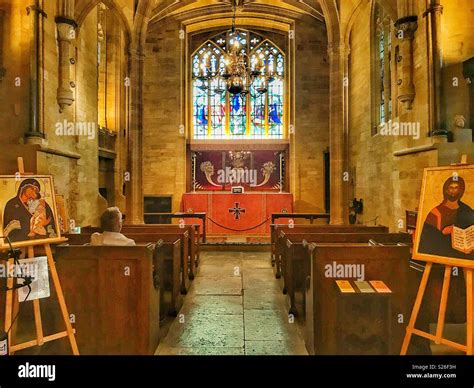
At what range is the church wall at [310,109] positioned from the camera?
39.1 ft

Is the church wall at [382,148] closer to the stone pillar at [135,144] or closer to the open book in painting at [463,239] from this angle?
the open book in painting at [463,239]

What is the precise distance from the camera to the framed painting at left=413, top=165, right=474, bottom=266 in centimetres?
290

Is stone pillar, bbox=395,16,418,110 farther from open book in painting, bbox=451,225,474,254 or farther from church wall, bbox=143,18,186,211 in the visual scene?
church wall, bbox=143,18,186,211

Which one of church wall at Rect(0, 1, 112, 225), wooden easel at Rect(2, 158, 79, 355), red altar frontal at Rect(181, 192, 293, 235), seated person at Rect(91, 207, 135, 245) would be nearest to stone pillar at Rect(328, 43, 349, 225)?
red altar frontal at Rect(181, 192, 293, 235)

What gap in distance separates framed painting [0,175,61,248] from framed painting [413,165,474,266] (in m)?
3.42

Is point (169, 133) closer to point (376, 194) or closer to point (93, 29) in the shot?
point (93, 29)

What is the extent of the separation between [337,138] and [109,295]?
7236 mm

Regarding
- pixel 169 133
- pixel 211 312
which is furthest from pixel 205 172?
pixel 211 312

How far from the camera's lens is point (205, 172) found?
12.2 m

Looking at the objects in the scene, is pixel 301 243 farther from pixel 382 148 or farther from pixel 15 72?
pixel 15 72

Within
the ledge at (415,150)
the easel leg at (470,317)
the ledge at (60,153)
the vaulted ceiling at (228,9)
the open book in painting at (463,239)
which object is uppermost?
the vaulted ceiling at (228,9)

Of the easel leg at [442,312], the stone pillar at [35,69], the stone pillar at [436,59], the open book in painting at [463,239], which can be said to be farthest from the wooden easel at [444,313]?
the stone pillar at [35,69]

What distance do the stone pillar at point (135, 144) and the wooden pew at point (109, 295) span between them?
541 cm

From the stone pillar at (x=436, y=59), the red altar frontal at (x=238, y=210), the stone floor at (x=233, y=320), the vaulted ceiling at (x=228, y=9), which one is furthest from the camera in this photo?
the vaulted ceiling at (x=228, y=9)
